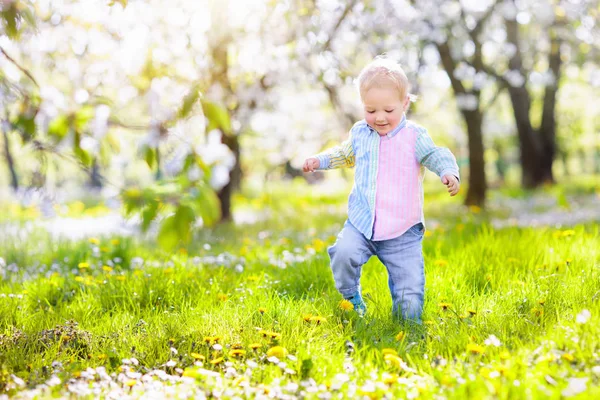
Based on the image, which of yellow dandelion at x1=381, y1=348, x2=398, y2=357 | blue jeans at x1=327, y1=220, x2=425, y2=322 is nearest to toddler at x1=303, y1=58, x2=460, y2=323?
blue jeans at x1=327, y1=220, x2=425, y2=322

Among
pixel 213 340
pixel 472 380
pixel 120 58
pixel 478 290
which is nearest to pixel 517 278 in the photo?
pixel 478 290

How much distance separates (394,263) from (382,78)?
0.93 m

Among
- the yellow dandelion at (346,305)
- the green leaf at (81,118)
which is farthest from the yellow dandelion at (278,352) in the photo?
the green leaf at (81,118)

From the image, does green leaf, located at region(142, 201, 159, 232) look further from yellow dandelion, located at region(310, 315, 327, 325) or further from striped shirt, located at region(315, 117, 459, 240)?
striped shirt, located at region(315, 117, 459, 240)

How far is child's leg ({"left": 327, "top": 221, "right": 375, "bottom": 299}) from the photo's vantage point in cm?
304

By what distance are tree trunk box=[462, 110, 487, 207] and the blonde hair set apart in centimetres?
698

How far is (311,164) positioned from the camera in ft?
10.1

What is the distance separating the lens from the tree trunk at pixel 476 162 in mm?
9695

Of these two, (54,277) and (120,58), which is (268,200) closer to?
(120,58)

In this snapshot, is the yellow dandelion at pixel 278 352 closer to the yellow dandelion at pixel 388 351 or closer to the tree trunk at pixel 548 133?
the yellow dandelion at pixel 388 351

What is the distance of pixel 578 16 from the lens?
785cm

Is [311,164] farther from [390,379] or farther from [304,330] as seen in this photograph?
[390,379]

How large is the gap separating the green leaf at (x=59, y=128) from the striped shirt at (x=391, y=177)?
1487 mm

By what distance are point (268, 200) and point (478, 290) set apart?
8.98 meters
